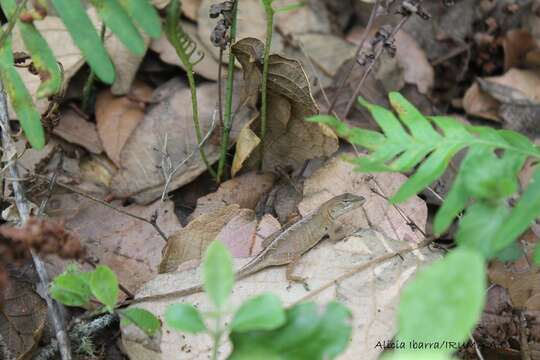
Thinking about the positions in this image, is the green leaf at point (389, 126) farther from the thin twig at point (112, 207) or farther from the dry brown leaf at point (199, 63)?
the dry brown leaf at point (199, 63)

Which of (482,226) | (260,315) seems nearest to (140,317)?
(260,315)

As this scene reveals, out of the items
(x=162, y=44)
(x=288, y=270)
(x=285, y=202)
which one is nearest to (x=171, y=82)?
(x=162, y=44)

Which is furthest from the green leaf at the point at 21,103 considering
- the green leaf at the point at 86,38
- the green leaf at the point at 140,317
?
the green leaf at the point at 140,317

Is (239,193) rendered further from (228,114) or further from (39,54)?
(39,54)

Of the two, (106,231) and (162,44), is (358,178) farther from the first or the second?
(162,44)

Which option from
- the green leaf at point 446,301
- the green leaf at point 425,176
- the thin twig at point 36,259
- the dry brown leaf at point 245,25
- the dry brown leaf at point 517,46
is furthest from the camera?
the dry brown leaf at point 517,46
